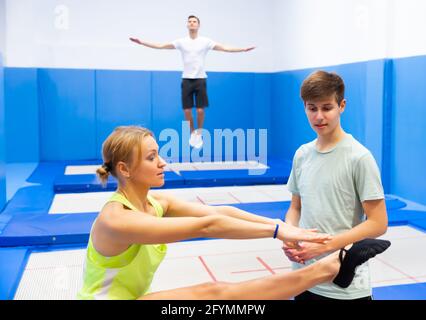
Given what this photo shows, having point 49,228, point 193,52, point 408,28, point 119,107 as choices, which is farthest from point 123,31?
point 49,228

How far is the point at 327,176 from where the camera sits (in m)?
1.79

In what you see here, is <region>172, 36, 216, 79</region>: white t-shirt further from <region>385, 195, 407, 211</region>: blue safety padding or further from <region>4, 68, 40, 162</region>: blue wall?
<region>385, 195, 407, 211</region>: blue safety padding

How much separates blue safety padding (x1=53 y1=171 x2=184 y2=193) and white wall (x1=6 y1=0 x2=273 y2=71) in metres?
2.60

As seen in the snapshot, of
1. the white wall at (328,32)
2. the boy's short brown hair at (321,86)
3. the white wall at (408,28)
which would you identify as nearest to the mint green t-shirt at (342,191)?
the boy's short brown hair at (321,86)

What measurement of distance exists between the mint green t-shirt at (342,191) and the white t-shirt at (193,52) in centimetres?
516

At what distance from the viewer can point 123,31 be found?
8195 millimetres

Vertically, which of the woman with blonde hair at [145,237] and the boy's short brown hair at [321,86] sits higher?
the boy's short brown hair at [321,86]

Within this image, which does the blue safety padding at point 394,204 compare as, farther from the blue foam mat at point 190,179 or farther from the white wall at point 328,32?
the blue foam mat at point 190,179

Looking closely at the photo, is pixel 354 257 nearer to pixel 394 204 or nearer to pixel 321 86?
pixel 321 86

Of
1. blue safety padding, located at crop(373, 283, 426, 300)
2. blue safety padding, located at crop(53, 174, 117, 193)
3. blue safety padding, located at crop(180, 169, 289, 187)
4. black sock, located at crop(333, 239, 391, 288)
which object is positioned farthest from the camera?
blue safety padding, located at crop(180, 169, 289, 187)

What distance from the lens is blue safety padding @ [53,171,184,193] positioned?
575cm

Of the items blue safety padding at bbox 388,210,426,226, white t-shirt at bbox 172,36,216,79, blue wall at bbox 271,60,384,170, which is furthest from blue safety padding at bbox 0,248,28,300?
white t-shirt at bbox 172,36,216,79

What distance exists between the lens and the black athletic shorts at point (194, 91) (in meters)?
6.92
